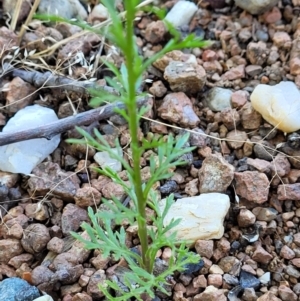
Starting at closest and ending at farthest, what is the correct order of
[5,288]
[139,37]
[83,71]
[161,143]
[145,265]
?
[161,143]
[145,265]
[5,288]
[83,71]
[139,37]

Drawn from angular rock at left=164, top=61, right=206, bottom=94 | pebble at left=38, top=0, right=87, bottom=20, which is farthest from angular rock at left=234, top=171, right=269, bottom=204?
pebble at left=38, top=0, right=87, bottom=20

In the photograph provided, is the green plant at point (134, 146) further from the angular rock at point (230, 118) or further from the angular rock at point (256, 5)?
the angular rock at point (256, 5)

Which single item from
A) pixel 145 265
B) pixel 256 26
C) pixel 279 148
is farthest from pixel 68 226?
pixel 256 26

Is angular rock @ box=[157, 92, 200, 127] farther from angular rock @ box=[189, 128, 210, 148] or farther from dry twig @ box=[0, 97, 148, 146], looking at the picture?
dry twig @ box=[0, 97, 148, 146]

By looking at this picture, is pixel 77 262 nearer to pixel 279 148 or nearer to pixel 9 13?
pixel 279 148

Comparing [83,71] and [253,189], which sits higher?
[83,71]

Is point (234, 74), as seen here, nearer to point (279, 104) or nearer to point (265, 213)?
point (279, 104)

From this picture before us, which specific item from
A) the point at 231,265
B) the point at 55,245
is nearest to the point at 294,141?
the point at 231,265
